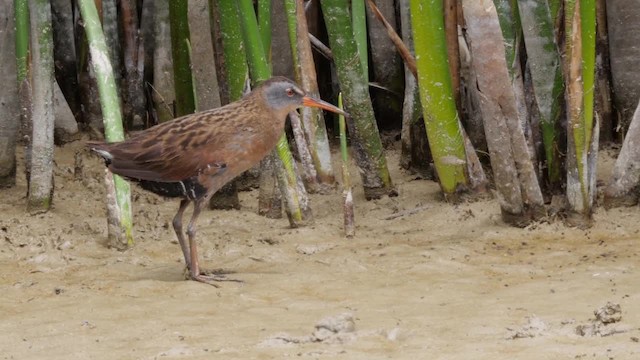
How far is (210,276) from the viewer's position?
238 inches

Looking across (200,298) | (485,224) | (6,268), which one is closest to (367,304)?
(200,298)

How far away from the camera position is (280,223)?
7039mm

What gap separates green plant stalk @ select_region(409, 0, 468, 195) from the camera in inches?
257

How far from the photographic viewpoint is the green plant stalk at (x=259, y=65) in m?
6.50

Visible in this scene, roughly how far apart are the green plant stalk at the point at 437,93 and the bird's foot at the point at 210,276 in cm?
139

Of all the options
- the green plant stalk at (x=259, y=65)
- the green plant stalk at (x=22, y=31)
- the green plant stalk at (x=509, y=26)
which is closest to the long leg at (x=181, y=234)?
the green plant stalk at (x=259, y=65)

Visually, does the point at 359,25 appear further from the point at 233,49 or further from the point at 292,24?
the point at 233,49

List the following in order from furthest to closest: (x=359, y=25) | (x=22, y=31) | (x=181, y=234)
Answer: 1. (x=359, y=25)
2. (x=22, y=31)
3. (x=181, y=234)

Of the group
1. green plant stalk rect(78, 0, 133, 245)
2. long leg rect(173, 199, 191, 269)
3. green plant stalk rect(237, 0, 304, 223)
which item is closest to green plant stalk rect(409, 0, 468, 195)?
green plant stalk rect(237, 0, 304, 223)

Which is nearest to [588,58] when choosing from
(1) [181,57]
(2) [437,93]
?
(2) [437,93]

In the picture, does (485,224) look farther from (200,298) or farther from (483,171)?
(200,298)

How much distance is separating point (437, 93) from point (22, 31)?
7.28 ft

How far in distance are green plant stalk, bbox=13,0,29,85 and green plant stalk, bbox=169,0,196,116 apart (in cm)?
86

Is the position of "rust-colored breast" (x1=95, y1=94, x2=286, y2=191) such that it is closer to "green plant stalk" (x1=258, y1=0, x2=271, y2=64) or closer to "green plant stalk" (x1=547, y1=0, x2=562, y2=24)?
"green plant stalk" (x1=258, y1=0, x2=271, y2=64)
